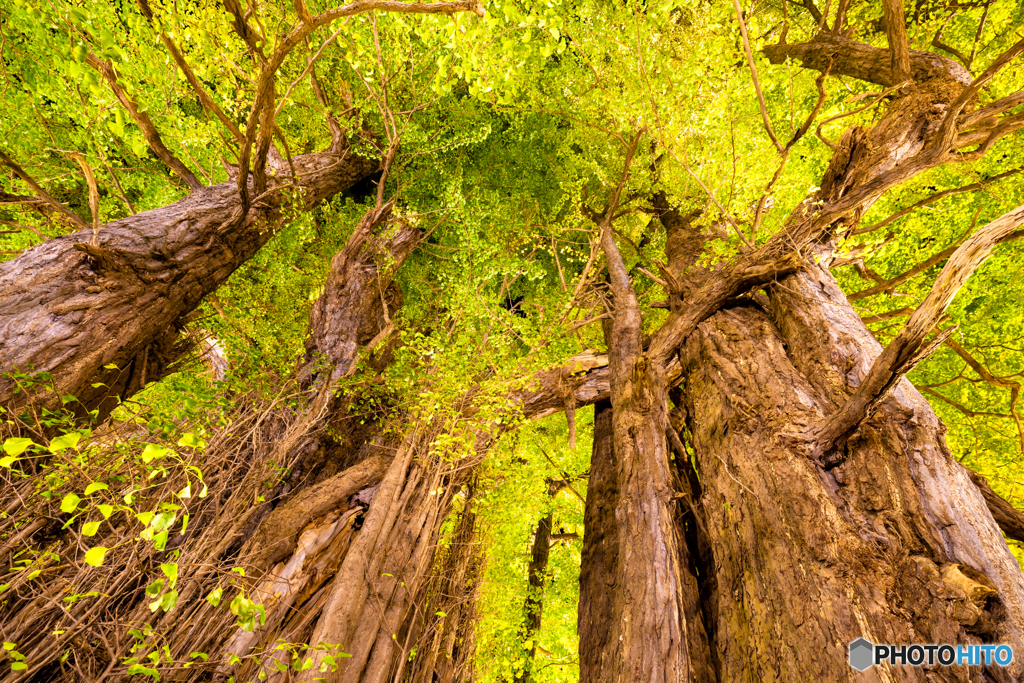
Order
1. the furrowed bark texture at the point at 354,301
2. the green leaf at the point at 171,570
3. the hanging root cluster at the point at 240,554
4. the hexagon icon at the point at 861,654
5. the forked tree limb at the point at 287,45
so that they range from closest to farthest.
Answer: the green leaf at the point at 171,570, the hexagon icon at the point at 861,654, the forked tree limb at the point at 287,45, the hanging root cluster at the point at 240,554, the furrowed bark texture at the point at 354,301

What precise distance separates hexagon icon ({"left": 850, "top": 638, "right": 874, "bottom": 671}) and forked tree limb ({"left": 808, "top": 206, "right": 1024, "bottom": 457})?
4.02 feet

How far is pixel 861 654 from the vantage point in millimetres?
1899

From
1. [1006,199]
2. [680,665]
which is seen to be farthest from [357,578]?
[1006,199]

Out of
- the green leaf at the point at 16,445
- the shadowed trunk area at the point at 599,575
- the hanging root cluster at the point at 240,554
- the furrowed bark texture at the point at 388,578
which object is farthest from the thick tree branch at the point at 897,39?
the green leaf at the point at 16,445

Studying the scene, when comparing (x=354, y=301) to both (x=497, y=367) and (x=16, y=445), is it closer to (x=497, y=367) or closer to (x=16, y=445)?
(x=497, y=367)

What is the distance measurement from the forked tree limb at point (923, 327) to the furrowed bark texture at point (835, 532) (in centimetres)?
42

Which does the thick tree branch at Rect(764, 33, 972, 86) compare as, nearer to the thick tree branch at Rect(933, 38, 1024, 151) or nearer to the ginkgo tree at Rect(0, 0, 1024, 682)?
the ginkgo tree at Rect(0, 0, 1024, 682)

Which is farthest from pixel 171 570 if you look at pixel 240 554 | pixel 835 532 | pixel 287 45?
pixel 835 532

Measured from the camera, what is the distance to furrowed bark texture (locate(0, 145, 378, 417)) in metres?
3.29

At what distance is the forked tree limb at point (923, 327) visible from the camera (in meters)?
1.95

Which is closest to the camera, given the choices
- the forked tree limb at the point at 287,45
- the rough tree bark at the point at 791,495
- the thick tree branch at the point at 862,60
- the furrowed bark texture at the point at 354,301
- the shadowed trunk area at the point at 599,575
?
the rough tree bark at the point at 791,495

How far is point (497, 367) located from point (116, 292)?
4.24 metres

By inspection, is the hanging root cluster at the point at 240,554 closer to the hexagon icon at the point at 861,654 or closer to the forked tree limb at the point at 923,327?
the hexagon icon at the point at 861,654

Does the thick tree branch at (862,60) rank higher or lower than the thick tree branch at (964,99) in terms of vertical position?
higher
